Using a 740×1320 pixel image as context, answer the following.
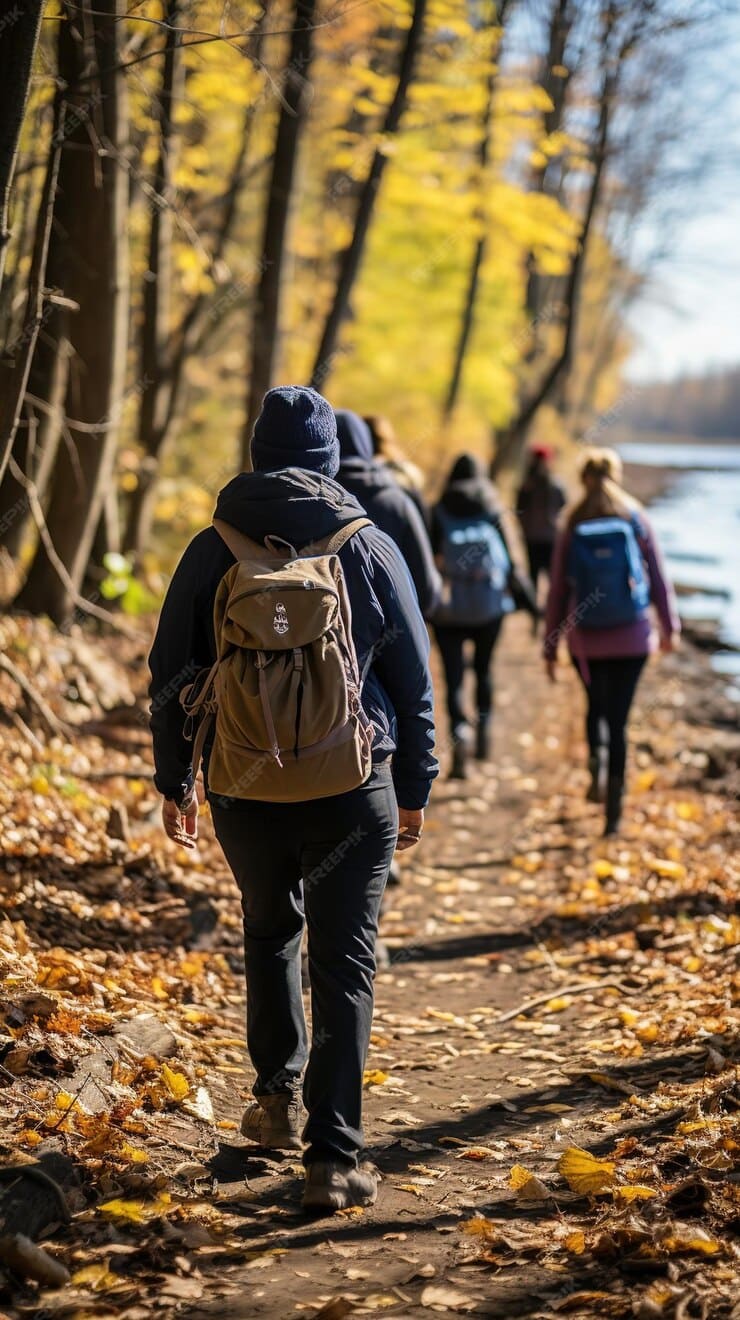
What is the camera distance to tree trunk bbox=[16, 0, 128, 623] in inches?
355

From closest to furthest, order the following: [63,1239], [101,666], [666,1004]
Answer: [63,1239] < [666,1004] < [101,666]

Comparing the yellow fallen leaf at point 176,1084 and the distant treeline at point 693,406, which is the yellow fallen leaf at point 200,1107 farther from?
the distant treeline at point 693,406

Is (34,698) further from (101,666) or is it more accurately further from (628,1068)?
(628,1068)

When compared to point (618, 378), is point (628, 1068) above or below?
below

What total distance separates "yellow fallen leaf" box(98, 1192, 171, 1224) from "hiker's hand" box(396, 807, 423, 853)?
121cm

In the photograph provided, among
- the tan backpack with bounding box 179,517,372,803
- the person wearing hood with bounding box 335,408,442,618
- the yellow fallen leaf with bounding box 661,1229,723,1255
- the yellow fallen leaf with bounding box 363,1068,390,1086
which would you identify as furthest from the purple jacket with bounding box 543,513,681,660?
the yellow fallen leaf with bounding box 661,1229,723,1255

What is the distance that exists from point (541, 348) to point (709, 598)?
878 cm

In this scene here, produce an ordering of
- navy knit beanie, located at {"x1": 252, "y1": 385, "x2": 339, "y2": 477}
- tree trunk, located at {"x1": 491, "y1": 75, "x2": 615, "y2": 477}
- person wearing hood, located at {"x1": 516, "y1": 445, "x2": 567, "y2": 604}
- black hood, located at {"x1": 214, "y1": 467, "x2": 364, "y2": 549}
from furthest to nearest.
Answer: tree trunk, located at {"x1": 491, "y1": 75, "x2": 615, "y2": 477}, person wearing hood, located at {"x1": 516, "y1": 445, "x2": 567, "y2": 604}, navy knit beanie, located at {"x1": 252, "y1": 385, "x2": 339, "y2": 477}, black hood, located at {"x1": 214, "y1": 467, "x2": 364, "y2": 549}

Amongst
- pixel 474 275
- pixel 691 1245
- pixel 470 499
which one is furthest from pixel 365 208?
pixel 474 275

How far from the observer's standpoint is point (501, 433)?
31.8 metres

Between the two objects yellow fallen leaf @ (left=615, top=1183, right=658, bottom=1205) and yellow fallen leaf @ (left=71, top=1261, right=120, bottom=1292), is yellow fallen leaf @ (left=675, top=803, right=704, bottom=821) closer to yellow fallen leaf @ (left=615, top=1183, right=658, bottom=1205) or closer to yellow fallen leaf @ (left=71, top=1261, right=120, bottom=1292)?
yellow fallen leaf @ (left=615, top=1183, right=658, bottom=1205)

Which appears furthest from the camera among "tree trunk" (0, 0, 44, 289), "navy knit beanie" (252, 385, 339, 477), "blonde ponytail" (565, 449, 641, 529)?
"blonde ponytail" (565, 449, 641, 529)

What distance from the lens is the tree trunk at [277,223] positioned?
11016 mm

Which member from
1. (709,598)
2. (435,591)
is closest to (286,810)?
(435,591)
